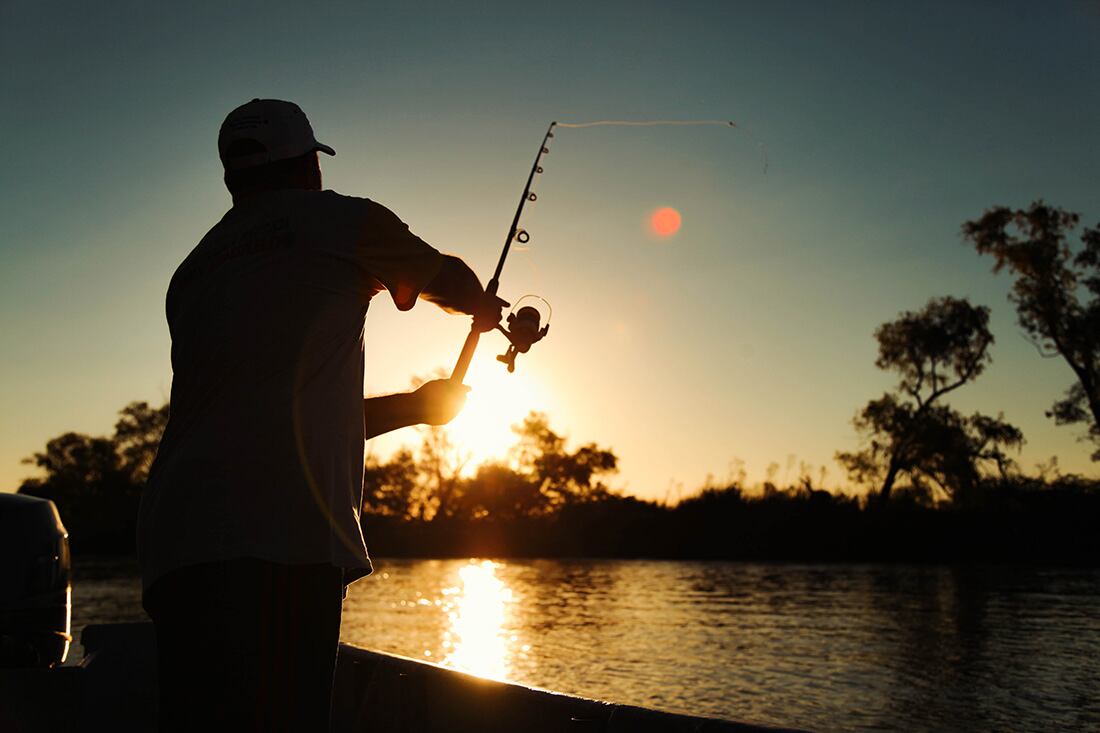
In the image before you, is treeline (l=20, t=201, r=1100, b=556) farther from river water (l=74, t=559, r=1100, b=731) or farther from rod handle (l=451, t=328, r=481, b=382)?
rod handle (l=451, t=328, r=481, b=382)

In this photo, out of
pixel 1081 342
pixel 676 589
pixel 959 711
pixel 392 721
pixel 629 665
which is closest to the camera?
pixel 392 721

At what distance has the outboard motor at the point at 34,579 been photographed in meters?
5.01

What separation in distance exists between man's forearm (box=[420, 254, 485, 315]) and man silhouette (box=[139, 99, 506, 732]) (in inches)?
3.4

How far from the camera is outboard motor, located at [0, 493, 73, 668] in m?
5.01

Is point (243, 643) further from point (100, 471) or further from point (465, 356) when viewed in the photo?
point (100, 471)

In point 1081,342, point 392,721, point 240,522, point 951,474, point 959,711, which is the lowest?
point 959,711

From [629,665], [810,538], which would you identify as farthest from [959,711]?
[810,538]

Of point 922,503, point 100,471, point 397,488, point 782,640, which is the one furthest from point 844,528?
point 100,471

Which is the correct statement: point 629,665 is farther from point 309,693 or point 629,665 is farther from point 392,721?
point 309,693

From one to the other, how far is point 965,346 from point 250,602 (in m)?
44.0

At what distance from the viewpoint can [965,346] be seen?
Answer: 4159 centimetres

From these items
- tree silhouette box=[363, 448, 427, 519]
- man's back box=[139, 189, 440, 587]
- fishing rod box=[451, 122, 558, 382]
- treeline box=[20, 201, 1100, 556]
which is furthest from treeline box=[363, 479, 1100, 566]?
man's back box=[139, 189, 440, 587]

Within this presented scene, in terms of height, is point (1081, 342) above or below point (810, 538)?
above

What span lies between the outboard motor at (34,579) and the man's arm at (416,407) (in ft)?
11.3
